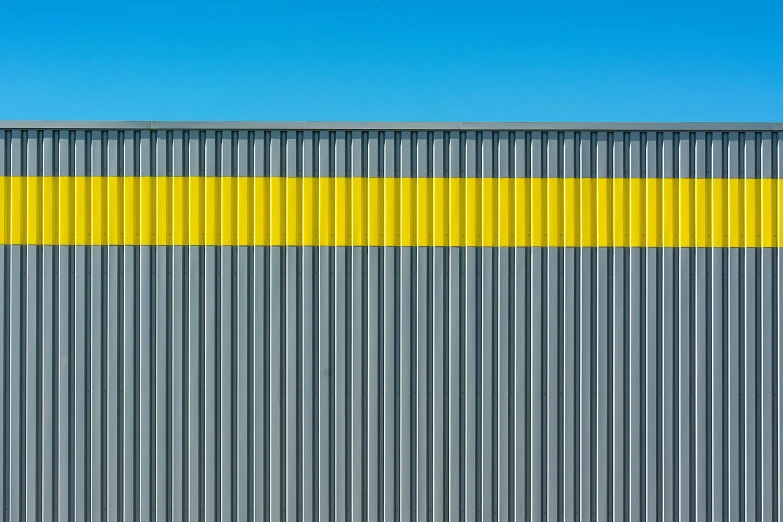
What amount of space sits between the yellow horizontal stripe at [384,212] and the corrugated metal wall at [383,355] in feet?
0.31

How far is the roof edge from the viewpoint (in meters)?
4.33

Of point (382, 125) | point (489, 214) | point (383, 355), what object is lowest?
point (383, 355)

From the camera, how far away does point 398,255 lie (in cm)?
438

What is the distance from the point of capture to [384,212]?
4367mm

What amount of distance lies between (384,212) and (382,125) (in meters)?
0.64

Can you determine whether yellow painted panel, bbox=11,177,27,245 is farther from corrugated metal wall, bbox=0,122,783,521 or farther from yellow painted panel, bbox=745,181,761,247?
yellow painted panel, bbox=745,181,761,247

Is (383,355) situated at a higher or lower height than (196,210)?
lower

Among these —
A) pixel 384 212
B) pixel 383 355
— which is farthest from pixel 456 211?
pixel 383 355

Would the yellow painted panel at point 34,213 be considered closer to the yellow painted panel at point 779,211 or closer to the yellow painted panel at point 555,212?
the yellow painted panel at point 555,212

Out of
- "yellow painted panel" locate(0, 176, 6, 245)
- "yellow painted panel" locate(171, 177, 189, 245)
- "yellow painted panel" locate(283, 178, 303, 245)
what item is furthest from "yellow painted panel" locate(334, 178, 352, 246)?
"yellow painted panel" locate(0, 176, 6, 245)

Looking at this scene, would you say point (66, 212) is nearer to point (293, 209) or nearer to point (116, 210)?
point (116, 210)

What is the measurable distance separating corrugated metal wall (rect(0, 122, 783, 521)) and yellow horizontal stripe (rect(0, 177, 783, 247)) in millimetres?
95

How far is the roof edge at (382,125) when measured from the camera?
170 inches

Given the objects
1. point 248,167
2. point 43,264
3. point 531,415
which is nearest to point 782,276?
point 531,415
